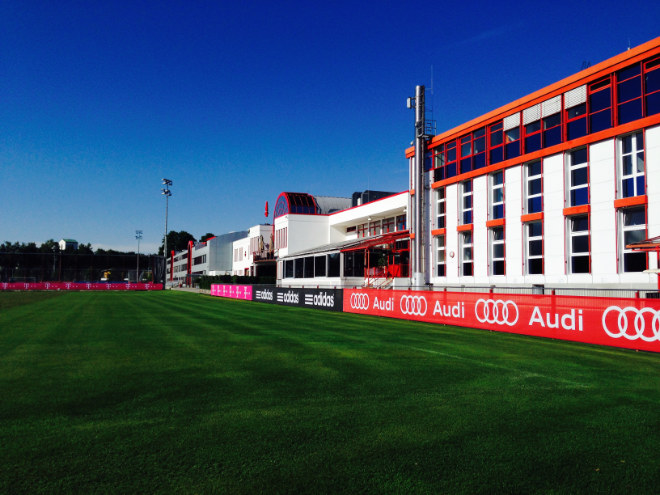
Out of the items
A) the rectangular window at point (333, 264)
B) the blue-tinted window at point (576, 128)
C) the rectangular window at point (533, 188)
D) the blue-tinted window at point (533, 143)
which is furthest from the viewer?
the rectangular window at point (333, 264)

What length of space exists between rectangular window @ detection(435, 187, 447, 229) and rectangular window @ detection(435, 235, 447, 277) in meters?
0.85

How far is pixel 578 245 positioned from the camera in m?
24.5

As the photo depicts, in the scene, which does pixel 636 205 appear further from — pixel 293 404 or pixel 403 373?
pixel 293 404

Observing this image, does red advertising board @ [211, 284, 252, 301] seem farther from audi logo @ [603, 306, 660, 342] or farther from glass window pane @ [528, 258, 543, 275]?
audi logo @ [603, 306, 660, 342]

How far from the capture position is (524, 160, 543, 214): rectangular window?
Result: 1046 inches

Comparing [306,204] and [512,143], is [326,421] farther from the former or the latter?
[306,204]

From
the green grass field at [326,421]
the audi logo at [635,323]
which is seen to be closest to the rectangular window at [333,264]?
the audi logo at [635,323]

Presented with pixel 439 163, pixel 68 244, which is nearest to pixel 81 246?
pixel 68 244

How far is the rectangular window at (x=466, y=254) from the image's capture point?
31.0m

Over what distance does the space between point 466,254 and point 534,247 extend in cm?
531

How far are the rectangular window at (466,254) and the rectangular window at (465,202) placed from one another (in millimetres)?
891

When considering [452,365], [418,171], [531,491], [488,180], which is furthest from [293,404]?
[418,171]

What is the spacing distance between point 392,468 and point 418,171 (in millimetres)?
31160

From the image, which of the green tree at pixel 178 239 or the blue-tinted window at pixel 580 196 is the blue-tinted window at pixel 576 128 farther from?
the green tree at pixel 178 239
